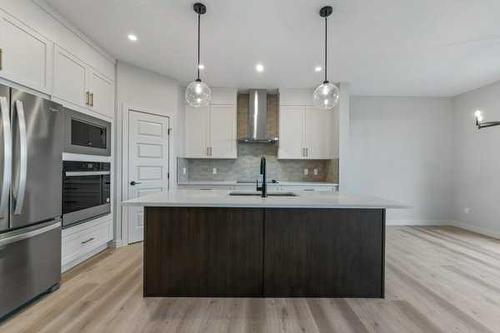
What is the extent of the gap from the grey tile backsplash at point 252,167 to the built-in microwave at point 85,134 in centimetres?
188

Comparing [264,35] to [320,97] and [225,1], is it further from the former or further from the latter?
[320,97]

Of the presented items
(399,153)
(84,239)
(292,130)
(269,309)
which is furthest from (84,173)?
(399,153)

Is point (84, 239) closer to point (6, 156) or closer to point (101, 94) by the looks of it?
point (6, 156)

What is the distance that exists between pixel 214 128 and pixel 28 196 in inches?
125

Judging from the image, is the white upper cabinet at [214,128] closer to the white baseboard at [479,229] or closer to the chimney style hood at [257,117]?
the chimney style hood at [257,117]

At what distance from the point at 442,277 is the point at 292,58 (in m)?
3.17

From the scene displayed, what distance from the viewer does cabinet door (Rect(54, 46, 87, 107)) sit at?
267 centimetres

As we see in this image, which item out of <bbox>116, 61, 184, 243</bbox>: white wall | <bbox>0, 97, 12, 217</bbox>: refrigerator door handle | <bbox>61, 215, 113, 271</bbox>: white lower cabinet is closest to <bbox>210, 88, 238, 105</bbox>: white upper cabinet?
<bbox>116, 61, 184, 243</bbox>: white wall

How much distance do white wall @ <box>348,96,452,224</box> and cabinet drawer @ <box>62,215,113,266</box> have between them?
450 centimetres

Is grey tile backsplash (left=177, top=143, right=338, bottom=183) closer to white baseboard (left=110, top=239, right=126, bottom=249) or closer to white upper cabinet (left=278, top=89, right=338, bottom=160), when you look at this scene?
white upper cabinet (left=278, top=89, right=338, bottom=160)

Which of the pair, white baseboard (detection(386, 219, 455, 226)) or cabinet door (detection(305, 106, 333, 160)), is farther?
white baseboard (detection(386, 219, 455, 226))

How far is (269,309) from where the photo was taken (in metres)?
2.13

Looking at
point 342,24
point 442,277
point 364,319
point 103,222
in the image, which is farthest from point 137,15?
point 442,277

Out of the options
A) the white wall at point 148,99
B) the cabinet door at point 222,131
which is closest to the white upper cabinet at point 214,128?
the cabinet door at point 222,131
